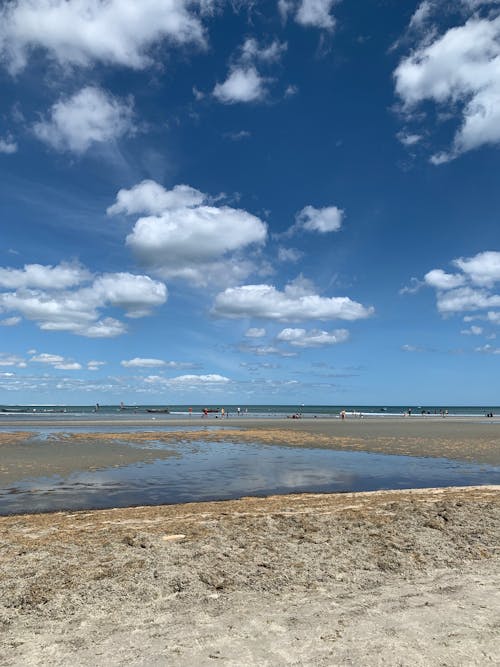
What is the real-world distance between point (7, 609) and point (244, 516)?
627 centimetres

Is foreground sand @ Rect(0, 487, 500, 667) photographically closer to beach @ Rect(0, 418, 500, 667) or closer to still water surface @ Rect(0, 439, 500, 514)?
beach @ Rect(0, 418, 500, 667)

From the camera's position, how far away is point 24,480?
64.2ft

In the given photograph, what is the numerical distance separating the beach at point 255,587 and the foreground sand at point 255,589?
25mm

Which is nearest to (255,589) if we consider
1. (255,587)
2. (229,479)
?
(255,587)

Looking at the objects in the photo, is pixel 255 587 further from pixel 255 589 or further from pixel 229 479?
pixel 229 479

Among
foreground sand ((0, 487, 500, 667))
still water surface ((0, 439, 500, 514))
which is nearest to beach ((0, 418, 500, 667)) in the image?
foreground sand ((0, 487, 500, 667))

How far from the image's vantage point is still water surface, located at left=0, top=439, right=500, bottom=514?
15828mm

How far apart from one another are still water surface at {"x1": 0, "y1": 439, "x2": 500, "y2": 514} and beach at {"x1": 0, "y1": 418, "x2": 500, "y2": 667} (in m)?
3.62

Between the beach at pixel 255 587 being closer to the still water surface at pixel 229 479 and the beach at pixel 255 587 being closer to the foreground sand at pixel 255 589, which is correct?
the foreground sand at pixel 255 589

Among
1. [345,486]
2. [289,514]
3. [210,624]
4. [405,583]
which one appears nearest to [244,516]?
[289,514]

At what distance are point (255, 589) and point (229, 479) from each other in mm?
12854

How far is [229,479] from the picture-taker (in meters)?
19.6

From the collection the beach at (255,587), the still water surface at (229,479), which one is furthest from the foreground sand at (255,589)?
the still water surface at (229,479)

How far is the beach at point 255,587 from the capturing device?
5234mm
